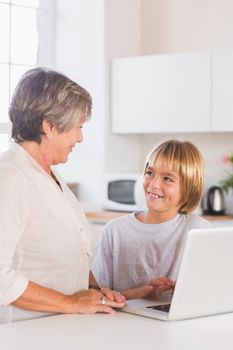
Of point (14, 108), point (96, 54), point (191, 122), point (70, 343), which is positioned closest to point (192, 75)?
point (191, 122)

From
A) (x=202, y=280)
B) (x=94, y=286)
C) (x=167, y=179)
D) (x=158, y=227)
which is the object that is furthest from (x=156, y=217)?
(x=202, y=280)

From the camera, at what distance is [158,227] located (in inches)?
96.3

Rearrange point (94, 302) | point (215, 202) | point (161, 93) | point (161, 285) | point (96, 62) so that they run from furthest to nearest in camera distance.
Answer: point (96, 62) → point (161, 93) → point (215, 202) → point (161, 285) → point (94, 302)

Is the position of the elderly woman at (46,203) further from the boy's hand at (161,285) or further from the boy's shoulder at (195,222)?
the boy's shoulder at (195,222)

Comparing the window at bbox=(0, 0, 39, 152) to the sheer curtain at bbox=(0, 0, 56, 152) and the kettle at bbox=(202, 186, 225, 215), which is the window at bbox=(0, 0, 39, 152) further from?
the kettle at bbox=(202, 186, 225, 215)

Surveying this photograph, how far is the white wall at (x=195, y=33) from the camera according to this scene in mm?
4848

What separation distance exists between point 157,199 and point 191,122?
2.31 meters

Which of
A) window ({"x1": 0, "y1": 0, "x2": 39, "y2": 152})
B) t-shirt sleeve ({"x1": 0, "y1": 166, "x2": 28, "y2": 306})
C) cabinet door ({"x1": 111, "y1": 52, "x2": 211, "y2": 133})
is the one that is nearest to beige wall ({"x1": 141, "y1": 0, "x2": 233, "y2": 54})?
cabinet door ({"x1": 111, "y1": 52, "x2": 211, "y2": 133})

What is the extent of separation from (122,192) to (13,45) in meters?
1.20

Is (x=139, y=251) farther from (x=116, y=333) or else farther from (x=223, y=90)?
(x=223, y=90)

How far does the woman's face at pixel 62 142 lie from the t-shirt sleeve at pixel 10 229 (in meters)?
0.18


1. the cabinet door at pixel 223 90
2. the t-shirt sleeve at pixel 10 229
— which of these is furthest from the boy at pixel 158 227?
the cabinet door at pixel 223 90

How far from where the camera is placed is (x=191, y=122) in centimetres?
468

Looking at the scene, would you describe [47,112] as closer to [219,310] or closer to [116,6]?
[219,310]
